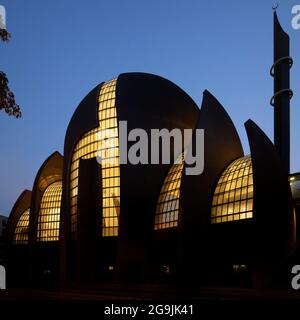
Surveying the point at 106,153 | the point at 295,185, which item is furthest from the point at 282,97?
the point at 106,153

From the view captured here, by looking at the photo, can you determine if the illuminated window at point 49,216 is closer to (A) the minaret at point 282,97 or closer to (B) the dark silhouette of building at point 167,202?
(B) the dark silhouette of building at point 167,202

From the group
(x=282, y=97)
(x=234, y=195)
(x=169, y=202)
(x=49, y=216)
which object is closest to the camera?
(x=234, y=195)

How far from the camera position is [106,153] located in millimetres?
45688

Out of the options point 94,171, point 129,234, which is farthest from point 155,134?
point 129,234

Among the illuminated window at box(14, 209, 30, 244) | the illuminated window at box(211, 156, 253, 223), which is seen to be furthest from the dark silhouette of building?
the illuminated window at box(14, 209, 30, 244)

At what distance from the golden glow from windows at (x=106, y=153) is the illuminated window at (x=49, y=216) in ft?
24.6

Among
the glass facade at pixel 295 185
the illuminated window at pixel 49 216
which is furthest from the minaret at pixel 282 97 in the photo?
the illuminated window at pixel 49 216

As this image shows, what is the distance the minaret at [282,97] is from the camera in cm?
4291

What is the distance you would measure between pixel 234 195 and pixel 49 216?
29.2 meters

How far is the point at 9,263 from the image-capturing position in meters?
60.6

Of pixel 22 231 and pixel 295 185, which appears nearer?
pixel 295 185

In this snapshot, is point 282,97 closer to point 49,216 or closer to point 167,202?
point 167,202
